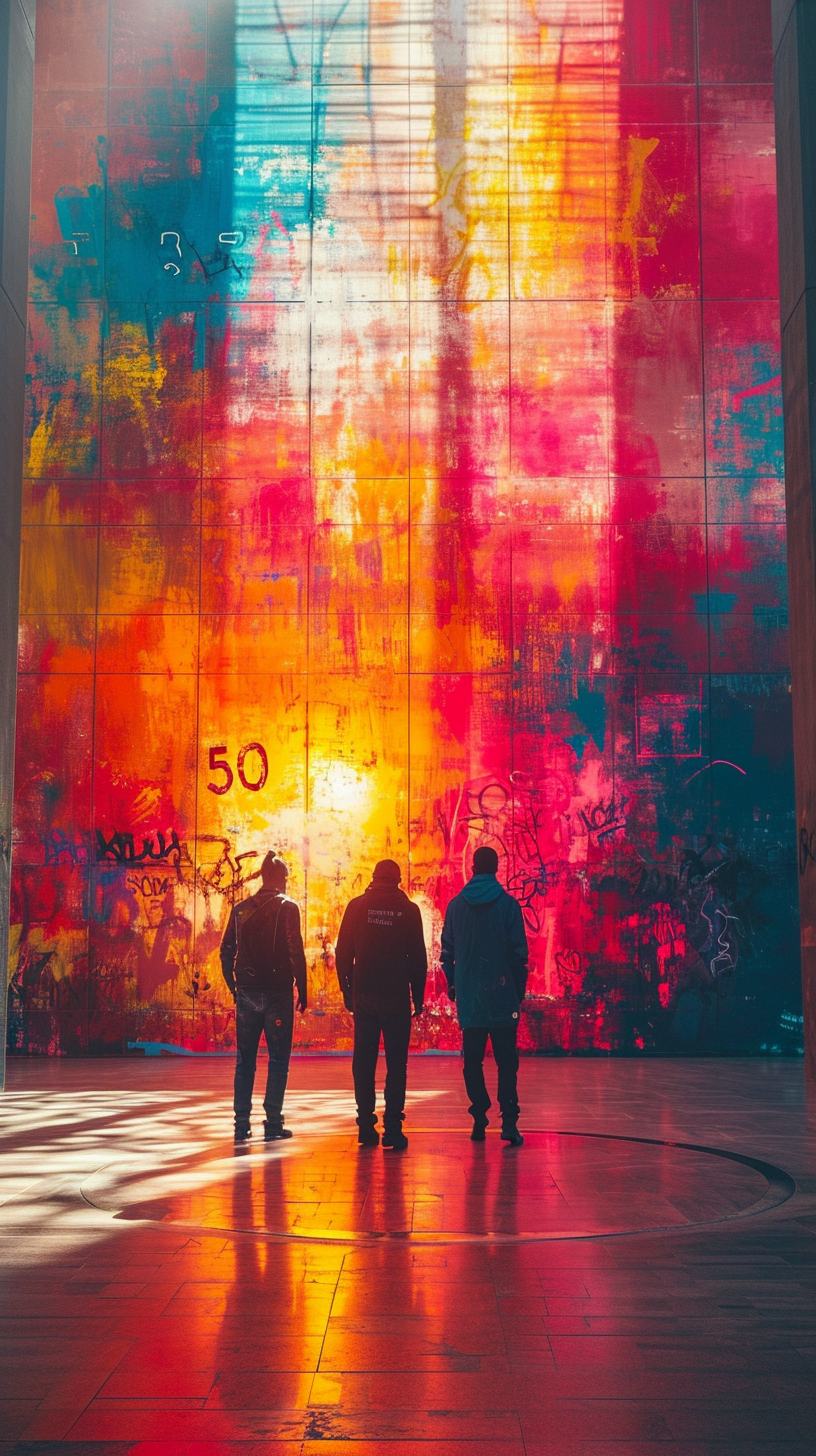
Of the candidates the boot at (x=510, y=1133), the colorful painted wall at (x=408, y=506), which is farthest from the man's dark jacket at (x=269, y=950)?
the colorful painted wall at (x=408, y=506)

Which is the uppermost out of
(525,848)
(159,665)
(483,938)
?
(159,665)

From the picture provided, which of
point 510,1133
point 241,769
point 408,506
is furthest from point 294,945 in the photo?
point 408,506

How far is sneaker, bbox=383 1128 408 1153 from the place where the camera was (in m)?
8.02

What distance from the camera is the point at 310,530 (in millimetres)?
14164

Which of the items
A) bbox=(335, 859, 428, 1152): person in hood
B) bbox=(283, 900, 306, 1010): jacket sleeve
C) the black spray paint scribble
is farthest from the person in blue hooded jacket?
the black spray paint scribble

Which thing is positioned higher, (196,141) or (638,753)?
(196,141)

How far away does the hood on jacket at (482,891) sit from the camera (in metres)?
8.64

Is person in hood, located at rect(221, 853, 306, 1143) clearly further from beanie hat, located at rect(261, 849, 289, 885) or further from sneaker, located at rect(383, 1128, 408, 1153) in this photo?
sneaker, located at rect(383, 1128, 408, 1153)

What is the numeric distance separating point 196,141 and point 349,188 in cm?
173

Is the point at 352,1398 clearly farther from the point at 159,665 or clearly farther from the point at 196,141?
the point at 196,141

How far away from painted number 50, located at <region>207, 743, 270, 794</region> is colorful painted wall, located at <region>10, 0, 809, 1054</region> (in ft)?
0.11

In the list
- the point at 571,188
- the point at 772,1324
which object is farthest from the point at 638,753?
the point at 772,1324

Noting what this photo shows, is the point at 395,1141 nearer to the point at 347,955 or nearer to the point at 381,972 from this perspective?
the point at 381,972

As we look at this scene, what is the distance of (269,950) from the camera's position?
8539 mm
